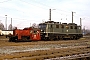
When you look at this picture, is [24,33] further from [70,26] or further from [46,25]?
[70,26]

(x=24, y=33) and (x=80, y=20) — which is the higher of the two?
(x=80, y=20)

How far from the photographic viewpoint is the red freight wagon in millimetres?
26266

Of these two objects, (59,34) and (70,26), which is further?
(70,26)

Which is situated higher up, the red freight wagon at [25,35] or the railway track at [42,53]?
the red freight wagon at [25,35]

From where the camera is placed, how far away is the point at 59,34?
109 ft

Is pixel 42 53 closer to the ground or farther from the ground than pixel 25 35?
closer to the ground

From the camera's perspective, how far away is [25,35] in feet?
87.9

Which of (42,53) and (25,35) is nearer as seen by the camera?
(42,53)

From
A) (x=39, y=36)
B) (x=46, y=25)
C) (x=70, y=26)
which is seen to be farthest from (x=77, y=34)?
(x=39, y=36)

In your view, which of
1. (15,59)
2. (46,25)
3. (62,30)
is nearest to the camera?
(15,59)

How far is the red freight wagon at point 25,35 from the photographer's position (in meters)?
26.3

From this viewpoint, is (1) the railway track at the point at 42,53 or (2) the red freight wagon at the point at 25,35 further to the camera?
(2) the red freight wagon at the point at 25,35

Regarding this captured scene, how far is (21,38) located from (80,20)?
5483cm

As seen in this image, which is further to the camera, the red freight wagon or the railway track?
the red freight wagon
